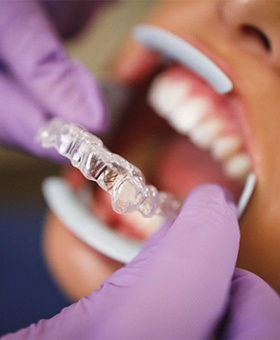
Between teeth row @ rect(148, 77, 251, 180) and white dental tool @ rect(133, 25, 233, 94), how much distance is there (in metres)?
0.06

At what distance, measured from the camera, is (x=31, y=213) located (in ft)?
3.87

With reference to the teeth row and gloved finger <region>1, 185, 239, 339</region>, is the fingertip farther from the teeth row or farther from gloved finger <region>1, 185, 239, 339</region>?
the teeth row

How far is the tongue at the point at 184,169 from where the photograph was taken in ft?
3.01

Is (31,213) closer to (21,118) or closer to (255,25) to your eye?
(21,118)

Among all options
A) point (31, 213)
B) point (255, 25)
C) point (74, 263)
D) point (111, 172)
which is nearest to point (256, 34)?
point (255, 25)

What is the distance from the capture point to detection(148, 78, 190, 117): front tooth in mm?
827

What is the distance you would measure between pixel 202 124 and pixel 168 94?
2.8 inches

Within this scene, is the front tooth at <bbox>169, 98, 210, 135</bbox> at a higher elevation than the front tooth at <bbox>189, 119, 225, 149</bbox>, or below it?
higher

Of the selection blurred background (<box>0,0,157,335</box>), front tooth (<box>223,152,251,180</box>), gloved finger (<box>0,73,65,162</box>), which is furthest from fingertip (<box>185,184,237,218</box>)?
blurred background (<box>0,0,157,335</box>)

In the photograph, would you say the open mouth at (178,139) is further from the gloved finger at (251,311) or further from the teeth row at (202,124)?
the gloved finger at (251,311)

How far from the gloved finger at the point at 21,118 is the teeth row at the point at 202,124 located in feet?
0.59

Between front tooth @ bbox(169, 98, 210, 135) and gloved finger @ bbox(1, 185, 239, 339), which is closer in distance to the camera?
gloved finger @ bbox(1, 185, 239, 339)

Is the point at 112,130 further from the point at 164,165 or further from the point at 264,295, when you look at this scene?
the point at 264,295

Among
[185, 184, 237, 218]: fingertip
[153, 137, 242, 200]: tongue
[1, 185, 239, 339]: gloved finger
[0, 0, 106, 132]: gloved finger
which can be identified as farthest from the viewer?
[153, 137, 242, 200]: tongue
